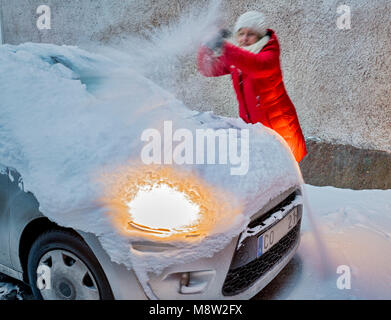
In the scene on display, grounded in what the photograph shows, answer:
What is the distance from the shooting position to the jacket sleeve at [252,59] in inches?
108

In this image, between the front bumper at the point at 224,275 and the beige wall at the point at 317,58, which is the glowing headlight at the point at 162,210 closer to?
the front bumper at the point at 224,275

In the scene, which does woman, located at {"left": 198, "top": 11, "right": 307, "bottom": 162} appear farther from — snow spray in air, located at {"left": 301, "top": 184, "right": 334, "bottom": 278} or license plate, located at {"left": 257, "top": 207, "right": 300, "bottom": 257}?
license plate, located at {"left": 257, "top": 207, "right": 300, "bottom": 257}

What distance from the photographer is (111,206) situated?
1561 millimetres

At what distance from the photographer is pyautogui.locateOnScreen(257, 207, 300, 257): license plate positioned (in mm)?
1759

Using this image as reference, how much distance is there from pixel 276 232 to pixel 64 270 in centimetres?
109

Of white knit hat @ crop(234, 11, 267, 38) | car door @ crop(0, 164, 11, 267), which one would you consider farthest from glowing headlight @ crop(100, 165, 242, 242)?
white knit hat @ crop(234, 11, 267, 38)

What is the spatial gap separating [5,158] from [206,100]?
109 inches

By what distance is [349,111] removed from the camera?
3.84 metres

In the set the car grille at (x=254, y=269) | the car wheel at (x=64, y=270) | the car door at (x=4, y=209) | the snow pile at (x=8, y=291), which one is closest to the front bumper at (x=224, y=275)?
the car grille at (x=254, y=269)

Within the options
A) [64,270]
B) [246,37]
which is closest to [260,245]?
[64,270]

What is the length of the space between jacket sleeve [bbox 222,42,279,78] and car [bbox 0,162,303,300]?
3.99 ft

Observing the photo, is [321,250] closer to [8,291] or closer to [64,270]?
[64,270]

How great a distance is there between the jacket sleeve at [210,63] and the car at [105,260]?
1.49 meters
